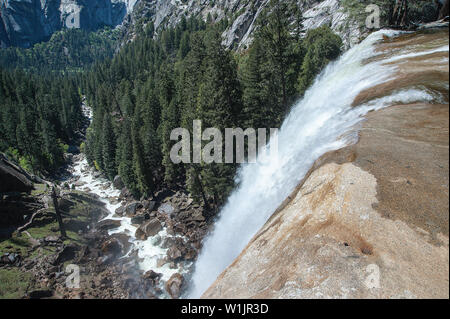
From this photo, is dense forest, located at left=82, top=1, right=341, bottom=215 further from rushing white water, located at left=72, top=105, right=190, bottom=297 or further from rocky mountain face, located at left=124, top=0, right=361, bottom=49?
rocky mountain face, located at left=124, top=0, right=361, bottom=49

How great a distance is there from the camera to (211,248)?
26.0m

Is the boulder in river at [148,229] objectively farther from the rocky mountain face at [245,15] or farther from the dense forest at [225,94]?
the rocky mountain face at [245,15]

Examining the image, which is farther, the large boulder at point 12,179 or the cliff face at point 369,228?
the large boulder at point 12,179

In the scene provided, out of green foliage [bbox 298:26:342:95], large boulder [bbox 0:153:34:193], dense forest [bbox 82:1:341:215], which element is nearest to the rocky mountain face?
green foliage [bbox 298:26:342:95]

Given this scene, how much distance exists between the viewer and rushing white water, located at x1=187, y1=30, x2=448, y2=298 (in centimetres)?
1402

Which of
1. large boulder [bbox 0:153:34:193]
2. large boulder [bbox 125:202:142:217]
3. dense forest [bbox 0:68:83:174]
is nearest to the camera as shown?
large boulder [bbox 0:153:34:193]

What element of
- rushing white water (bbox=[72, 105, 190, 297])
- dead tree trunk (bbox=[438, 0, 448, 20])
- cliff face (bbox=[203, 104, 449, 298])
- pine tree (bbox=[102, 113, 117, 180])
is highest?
dead tree trunk (bbox=[438, 0, 448, 20])

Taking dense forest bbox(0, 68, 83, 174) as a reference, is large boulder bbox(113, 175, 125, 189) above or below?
below

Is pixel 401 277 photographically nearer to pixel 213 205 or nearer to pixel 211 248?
pixel 211 248

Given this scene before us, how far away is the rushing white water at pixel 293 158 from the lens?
552 inches

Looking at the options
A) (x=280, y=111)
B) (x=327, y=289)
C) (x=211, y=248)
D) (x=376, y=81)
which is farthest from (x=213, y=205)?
(x=327, y=289)

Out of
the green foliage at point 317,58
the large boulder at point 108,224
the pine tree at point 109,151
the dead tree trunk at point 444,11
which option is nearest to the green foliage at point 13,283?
the large boulder at point 108,224

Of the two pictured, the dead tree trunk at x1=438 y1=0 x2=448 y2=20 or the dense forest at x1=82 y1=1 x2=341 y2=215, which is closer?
the dead tree trunk at x1=438 y1=0 x2=448 y2=20

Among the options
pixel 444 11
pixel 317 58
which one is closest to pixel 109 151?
pixel 317 58
